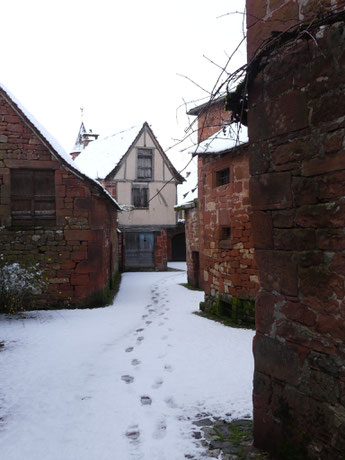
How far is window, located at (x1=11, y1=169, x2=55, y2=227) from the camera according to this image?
29.6ft

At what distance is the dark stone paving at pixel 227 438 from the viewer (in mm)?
A: 2713

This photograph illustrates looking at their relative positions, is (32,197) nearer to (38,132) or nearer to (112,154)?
(38,132)

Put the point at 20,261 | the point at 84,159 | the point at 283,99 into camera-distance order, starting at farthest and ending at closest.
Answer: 1. the point at 84,159
2. the point at 20,261
3. the point at 283,99

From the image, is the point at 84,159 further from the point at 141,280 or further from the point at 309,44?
the point at 309,44

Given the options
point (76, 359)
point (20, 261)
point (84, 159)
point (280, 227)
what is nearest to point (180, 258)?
point (84, 159)

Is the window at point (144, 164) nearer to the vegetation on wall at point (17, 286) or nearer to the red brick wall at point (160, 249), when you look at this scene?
the red brick wall at point (160, 249)

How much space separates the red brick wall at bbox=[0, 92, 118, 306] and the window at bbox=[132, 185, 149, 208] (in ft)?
32.9

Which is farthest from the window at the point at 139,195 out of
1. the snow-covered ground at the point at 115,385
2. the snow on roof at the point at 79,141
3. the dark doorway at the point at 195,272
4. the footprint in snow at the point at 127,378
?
the footprint in snow at the point at 127,378

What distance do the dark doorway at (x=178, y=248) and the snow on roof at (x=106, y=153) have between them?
8.21 metres

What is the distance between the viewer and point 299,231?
246cm

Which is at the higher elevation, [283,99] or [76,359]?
[283,99]

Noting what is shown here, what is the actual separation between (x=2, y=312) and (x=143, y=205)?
38.9ft

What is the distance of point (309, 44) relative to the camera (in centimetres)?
238

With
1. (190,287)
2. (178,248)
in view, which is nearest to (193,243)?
(190,287)
